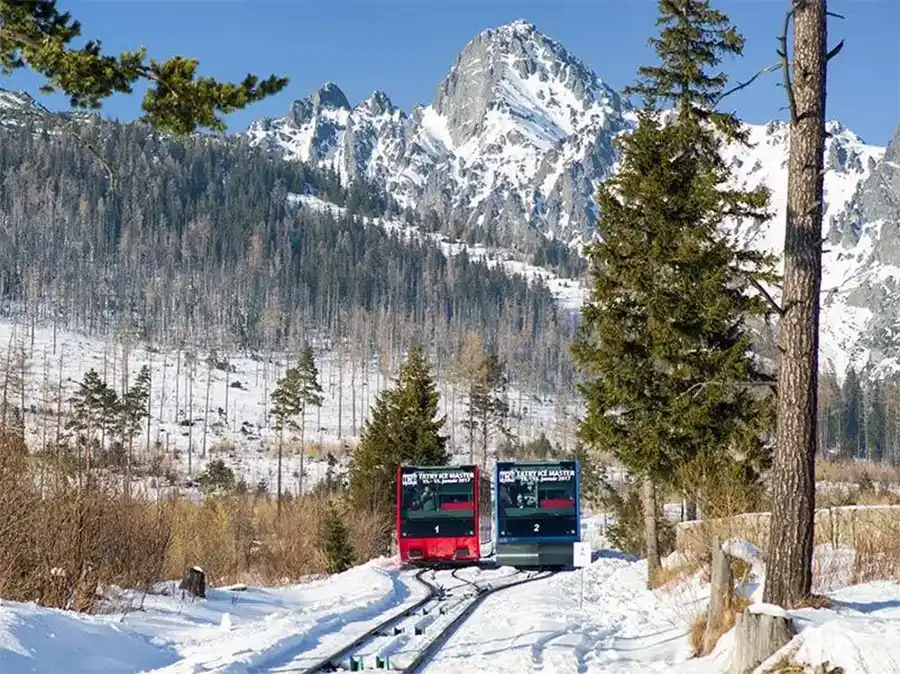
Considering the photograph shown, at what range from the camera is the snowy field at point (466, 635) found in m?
7.39

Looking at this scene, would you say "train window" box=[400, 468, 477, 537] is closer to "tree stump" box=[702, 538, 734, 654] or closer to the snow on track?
the snow on track

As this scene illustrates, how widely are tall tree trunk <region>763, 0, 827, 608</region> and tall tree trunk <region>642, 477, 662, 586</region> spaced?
364 inches

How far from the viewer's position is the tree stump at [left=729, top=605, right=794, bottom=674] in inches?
274

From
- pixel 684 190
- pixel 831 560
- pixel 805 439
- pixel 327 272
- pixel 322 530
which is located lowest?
pixel 322 530

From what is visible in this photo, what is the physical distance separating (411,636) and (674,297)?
1066cm

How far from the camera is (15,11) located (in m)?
10.4

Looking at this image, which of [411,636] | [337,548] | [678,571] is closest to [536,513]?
[337,548]

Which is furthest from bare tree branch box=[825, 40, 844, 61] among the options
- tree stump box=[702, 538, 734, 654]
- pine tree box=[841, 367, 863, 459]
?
pine tree box=[841, 367, 863, 459]

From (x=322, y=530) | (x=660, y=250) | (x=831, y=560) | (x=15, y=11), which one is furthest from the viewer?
(x=322, y=530)

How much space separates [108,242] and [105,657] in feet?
579

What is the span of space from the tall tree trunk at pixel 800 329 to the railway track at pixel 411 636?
3971 mm

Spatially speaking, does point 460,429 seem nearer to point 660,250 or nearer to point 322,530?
point 322,530

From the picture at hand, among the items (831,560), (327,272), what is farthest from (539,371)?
(831,560)

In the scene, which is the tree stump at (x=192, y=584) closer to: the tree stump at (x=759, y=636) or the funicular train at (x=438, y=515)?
the tree stump at (x=759, y=636)
